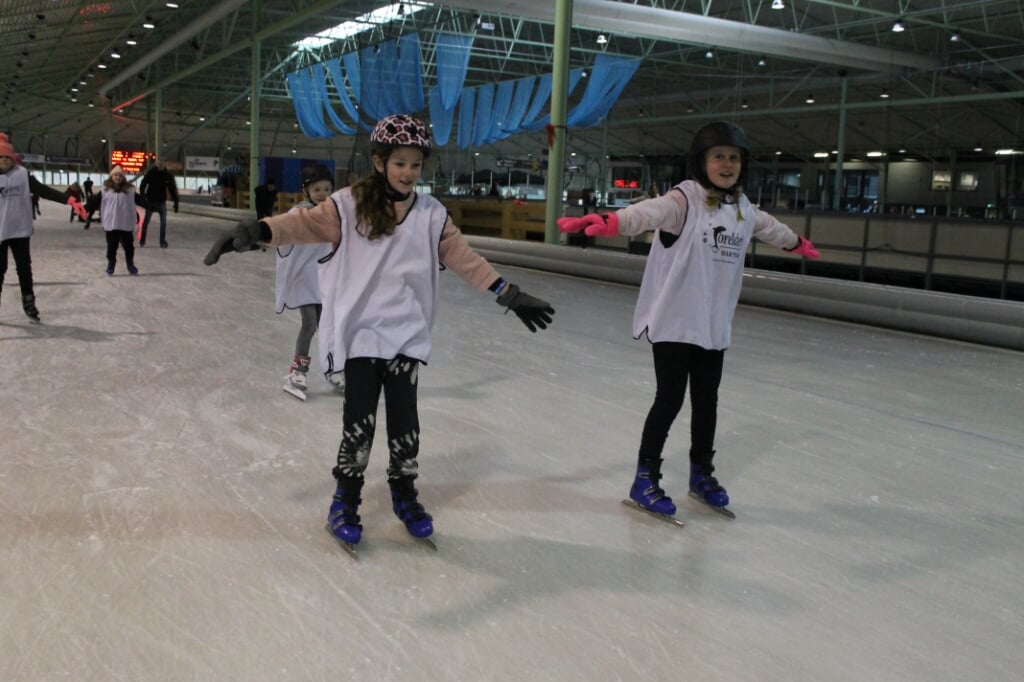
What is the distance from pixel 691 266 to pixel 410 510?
3.78 feet

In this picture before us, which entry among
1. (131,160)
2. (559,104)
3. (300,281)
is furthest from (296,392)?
(131,160)

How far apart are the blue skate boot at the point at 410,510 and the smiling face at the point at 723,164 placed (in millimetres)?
1335

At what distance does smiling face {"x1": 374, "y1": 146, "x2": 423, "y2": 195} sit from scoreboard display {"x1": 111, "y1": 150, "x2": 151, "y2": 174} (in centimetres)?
3926

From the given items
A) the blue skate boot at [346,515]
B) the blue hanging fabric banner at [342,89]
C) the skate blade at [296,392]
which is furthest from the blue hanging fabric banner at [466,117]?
the blue skate boot at [346,515]

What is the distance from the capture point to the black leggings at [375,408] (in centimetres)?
247

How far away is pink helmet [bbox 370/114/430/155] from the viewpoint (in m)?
2.38

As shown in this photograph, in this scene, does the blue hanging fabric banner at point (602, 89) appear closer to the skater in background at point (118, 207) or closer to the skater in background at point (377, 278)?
the skater in background at point (118, 207)

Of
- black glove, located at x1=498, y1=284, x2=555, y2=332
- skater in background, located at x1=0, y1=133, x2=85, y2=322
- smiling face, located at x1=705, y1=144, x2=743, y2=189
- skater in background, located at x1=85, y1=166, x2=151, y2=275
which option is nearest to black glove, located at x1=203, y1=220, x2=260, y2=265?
black glove, located at x1=498, y1=284, x2=555, y2=332

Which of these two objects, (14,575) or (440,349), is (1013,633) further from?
(440,349)

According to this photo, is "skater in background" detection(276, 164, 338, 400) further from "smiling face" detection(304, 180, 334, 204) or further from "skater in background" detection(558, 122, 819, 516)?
"skater in background" detection(558, 122, 819, 516)

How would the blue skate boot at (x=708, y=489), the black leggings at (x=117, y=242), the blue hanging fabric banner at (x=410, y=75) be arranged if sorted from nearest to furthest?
the blue skate boot at (x=708, y=489) → the black leggings at (x=117, y=242) → the blue hanging fabric banner at (x=410, y=75)

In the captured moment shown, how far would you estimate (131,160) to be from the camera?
39125mm

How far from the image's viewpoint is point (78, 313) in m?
6.62

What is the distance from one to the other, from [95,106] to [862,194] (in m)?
38.4
